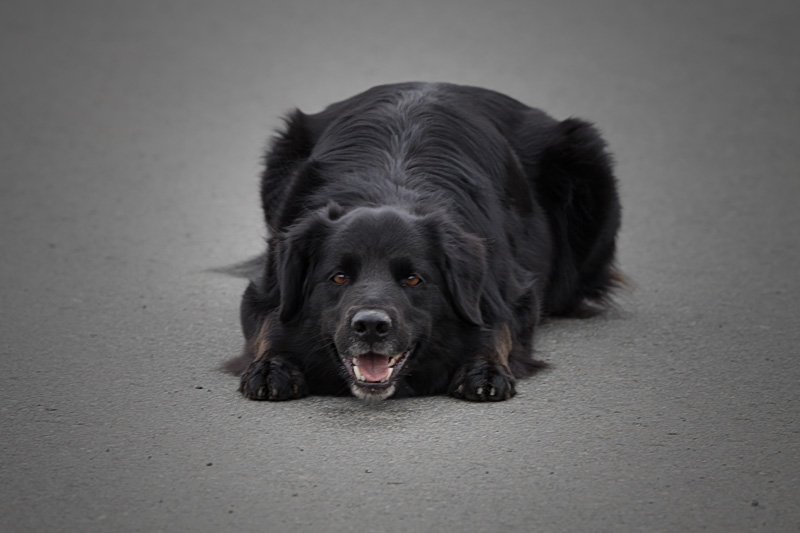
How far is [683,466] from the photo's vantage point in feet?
15.3

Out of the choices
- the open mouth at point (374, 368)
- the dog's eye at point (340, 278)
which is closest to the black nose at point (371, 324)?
the open mouth at point (374, 368)

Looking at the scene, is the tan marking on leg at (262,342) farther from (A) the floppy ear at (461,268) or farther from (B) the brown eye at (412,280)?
(A) the floppy ear at (461,268)

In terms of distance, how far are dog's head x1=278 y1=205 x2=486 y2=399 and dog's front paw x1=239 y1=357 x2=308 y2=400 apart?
0.20 metres

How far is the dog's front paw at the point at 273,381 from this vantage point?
546 centimetres

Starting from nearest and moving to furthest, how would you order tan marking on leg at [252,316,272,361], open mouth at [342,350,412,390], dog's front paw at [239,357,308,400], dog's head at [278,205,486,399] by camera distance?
dog's head at [278,205,486,399] < open mouth at [342,350,412,390] < dog's front paw at [239,357,308,400] < tan marking on leg at [252,316,272,361]

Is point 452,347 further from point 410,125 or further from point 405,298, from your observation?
point 410,125

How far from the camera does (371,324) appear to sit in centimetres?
511

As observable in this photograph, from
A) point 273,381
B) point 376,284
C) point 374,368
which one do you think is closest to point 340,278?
point 376,284

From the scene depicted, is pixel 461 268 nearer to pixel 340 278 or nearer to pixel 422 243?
pixel 422 243

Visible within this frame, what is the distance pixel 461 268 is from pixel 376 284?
0.50m

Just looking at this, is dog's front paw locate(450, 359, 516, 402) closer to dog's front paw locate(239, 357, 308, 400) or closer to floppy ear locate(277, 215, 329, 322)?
dog's front paw locate(239, 357, 308, 400)

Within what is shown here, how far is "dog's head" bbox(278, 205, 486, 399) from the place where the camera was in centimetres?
521

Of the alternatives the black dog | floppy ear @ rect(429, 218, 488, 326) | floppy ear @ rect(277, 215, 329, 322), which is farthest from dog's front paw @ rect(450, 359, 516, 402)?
floppy ear @ rect(277, 215, 329, 322)

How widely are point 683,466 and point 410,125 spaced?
105 inches
